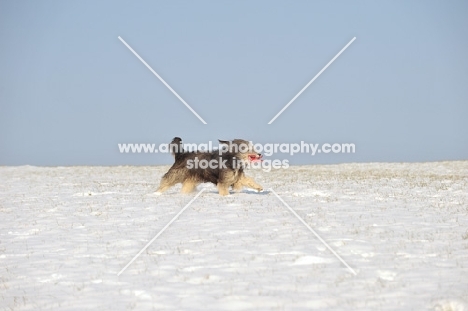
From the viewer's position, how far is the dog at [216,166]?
15234 mm

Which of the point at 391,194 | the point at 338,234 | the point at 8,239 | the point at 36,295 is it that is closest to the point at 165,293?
the point at 36,295

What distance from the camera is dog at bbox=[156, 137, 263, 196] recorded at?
15.2m

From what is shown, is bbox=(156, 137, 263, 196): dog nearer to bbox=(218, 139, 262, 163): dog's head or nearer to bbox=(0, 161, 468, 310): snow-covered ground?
bbox=(218, 139, 262, 163): dog's head

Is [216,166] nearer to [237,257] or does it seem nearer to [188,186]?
[188,186]

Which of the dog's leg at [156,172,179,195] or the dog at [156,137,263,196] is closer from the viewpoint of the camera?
the dog at [156,137,263,196]

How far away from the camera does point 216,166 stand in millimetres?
15414

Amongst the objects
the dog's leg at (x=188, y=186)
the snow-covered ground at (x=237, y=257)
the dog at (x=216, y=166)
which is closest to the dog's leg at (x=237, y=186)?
the dog at (x=216, y=166)

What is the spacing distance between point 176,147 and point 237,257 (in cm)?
874

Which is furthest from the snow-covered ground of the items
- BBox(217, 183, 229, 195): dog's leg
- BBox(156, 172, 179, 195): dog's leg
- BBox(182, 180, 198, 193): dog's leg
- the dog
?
BBox(156, 172, 179, 195): dog's leg

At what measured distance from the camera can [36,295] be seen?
20.5 ft

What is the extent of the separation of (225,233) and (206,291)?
10.8 feet

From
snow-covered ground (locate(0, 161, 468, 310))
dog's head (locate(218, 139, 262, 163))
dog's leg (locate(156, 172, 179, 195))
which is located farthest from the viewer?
dog's leg (locate(156, 172, 179, 195))

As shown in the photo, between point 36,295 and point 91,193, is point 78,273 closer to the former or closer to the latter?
point 36,295

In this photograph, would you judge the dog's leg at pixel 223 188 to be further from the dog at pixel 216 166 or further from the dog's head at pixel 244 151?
the dog's head at pixel 244 151
